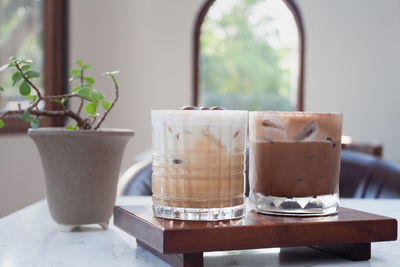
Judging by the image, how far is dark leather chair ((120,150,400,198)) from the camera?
1.68 meters

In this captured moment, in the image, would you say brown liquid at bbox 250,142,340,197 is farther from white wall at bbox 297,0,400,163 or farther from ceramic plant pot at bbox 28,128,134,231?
white wall at bbox 297,0,400,163

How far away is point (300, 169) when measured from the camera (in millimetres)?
697

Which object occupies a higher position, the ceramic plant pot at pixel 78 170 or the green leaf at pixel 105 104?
the green leaf at pixel 105 104

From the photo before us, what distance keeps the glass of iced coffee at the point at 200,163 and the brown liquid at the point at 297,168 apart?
49 mm

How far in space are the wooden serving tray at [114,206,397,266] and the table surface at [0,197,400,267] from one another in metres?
0.02

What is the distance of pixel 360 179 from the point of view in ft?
5.80

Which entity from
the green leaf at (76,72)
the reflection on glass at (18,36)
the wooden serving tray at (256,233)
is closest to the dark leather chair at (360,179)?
the green leaf at (76,72)

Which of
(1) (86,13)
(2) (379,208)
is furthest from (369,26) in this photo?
(2) (379,208)

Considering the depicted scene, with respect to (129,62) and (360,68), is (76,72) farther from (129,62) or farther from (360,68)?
(360,68)

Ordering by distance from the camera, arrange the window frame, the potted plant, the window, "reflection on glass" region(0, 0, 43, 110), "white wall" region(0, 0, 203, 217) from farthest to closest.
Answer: the window < the window frame < "white wall" region(0, 0, 203, 217) < "reflection on glass" region(0, 0, 43, 110) < the potted plant

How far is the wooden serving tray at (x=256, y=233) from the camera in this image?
1.91ft

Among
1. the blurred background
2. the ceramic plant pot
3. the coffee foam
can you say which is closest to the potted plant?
the ceramic plant pot

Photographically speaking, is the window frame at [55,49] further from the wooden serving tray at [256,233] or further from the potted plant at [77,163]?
the wooden serving tray at [256,233]

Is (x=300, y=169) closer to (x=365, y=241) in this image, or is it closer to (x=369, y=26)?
(x=365, y=241)
